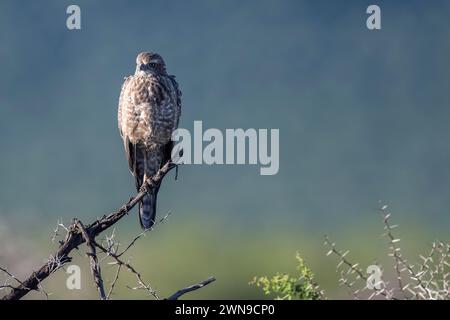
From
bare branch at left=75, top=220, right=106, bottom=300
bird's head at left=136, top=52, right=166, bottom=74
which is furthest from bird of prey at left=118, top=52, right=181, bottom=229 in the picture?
bare branch at left=75, top=220, right=106, bottom=300

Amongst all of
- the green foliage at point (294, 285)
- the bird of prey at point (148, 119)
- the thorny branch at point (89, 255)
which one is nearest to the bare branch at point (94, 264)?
the thorny branch at point (89, 255)

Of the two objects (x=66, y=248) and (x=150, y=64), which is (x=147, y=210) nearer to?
(x=150, y=64)

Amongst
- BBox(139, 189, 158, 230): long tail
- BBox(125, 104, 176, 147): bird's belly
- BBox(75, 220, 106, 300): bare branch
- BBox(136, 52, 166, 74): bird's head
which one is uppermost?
BBox(136, 52, 166, 74): bird's head

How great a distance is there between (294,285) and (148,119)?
2.25 metres

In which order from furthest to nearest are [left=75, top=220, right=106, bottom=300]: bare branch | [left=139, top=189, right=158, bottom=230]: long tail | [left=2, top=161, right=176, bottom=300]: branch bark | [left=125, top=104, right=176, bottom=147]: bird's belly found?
[left=139, top=189, right=158, bottom=230]: long tail
[left=125, top=104, right=176, bottom=147]: bird's belly
[left=2, top=161, right=176, bottom=300]: branch bark
[left=75, top=220, right=106, bottom=300]: bare branch

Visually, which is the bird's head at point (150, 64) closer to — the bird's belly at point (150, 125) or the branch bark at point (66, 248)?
the bird's belly at point (150, 125)

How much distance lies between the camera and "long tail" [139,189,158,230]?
Answer: 20.0 feet

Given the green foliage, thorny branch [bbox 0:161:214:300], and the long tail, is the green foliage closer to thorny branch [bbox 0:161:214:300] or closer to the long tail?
thorny branch [bbox 0:161:214:300]

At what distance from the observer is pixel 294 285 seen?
4016 millimetres

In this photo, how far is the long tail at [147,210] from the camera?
20.0 ft

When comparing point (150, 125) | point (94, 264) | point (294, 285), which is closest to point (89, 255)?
point (94, 264)
